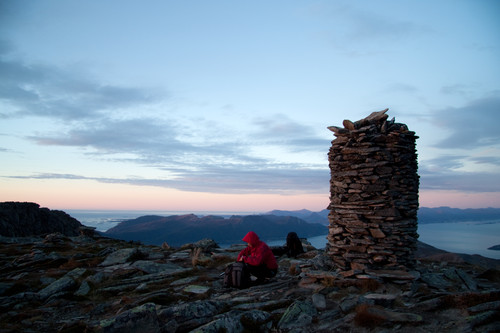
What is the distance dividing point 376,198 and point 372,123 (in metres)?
2.86

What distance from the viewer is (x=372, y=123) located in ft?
37.6

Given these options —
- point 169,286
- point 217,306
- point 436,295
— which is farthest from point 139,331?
point 436,295

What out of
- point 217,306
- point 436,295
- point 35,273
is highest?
point 436,295

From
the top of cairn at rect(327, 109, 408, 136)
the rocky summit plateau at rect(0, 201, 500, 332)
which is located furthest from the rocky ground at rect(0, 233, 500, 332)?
the top of cairn at rect(327, 109, 408, 136)

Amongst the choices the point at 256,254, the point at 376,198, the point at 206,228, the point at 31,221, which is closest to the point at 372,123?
the point at 376,198

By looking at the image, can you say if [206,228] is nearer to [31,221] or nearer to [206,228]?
[206,228]

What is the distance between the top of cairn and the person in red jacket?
5.31m

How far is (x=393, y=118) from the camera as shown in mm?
11469

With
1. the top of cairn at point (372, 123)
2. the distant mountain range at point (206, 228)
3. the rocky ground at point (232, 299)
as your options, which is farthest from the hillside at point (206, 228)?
the top of cairn at point (372, 123)

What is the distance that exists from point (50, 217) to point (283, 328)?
37.9 meters

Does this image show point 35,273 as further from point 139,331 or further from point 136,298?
point 139,331

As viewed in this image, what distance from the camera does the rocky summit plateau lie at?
6688 mm

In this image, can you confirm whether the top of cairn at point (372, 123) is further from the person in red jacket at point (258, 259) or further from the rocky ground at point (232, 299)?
the person in red jacket at point (258, 259)

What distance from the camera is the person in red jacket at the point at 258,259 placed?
11.0 metres
